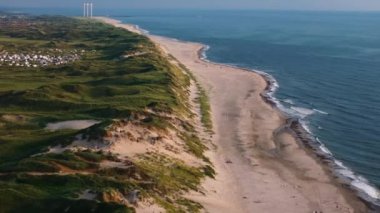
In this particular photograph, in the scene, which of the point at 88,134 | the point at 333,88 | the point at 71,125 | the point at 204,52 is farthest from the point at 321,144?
the point at 204,52

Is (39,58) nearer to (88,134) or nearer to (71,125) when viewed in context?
(71,125)

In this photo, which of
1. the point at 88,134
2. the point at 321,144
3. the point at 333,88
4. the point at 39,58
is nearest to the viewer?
the point at 88,134

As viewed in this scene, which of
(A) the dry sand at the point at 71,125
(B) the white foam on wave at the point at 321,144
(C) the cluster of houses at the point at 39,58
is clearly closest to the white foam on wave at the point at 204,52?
(B) the white foam on wave at the point at 321,144

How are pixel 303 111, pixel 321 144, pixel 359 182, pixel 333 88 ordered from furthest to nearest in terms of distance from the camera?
pixel 333 88
pixel 303 111
pixel 321 144
pixel 359 182

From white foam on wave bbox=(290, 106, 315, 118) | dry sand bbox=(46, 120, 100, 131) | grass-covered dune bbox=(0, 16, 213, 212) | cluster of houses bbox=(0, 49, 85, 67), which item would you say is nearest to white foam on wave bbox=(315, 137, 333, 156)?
grass-covered dune bbox=(0, 16, 213, 212)

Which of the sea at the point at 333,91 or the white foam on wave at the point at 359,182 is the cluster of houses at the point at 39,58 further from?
the white foam on wave at the point at 359,182

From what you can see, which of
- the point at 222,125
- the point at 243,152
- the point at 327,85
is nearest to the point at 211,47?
the point at 327,85

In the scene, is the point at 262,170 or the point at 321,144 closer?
the point at 262,170
